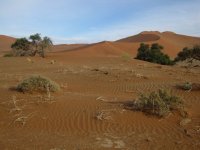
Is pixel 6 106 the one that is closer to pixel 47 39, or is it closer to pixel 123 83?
pixel 123 83

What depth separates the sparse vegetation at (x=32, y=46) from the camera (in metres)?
35.2

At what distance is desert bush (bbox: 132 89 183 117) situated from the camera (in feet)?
30.5

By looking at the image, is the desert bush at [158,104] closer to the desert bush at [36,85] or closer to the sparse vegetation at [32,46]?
the desert bush at [36,85]

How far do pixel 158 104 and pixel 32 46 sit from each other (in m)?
29.4

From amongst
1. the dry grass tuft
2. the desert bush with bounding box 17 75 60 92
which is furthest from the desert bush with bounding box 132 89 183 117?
the desert bush with bounding box 17 75 60 92

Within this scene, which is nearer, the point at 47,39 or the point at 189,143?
the point at 189,143

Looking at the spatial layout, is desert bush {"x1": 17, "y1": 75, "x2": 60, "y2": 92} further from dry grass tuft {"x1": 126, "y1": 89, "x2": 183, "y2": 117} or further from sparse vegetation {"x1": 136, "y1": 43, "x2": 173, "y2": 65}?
sparse vegetation {"x1": 136, "y1": 43, "x2": 173, "y2": 65}

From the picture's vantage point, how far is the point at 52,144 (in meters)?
7.54

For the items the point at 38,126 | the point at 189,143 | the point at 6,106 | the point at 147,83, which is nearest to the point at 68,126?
the point at 38,126

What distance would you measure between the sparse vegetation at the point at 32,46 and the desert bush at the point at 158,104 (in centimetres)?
2661

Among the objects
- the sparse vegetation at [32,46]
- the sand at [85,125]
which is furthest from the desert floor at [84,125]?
the sparse vegetation at [32,46]

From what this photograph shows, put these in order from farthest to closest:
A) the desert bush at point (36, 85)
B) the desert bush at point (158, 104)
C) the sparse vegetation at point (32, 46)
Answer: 1. the sparse vegetation at point (32, 46)
2. the desert bush at point (36, 85)
3. the desert bush at point (158, 104)

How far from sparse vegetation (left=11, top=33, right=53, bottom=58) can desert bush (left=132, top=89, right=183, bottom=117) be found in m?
26.6

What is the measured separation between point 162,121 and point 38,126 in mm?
3268
